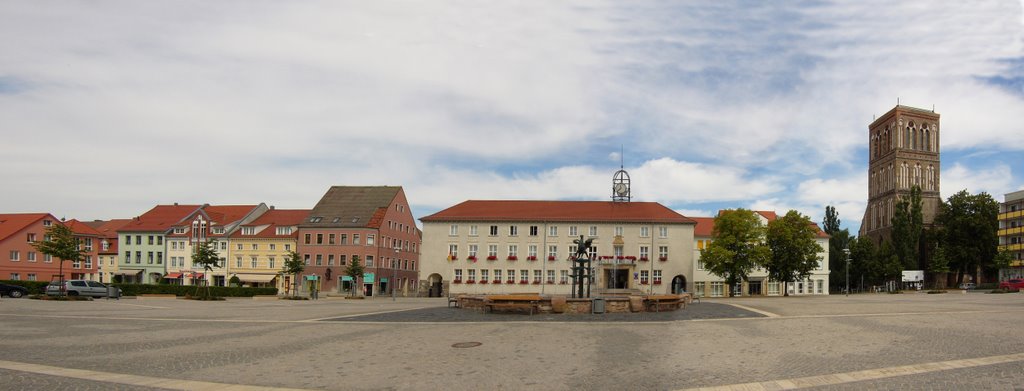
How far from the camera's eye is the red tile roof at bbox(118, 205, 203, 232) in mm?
92000

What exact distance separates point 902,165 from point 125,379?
133554 millimetres

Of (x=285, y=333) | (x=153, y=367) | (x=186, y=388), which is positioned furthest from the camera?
(x=285, y=333)

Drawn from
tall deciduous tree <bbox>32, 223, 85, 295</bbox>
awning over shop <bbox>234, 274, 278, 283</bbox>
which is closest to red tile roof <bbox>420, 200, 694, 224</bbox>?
awning over shop <bbox>234, 274, 278, 283</bbox>

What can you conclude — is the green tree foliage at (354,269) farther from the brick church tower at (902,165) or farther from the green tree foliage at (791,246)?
the brick church tower at (902,165)

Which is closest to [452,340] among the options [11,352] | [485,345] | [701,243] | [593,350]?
[485,345]

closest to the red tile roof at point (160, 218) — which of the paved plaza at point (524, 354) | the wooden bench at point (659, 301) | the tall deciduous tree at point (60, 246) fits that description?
the tall deciduous tree at point (60, 246)

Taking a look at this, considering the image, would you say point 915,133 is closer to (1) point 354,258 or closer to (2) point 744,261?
(2) point 744,261

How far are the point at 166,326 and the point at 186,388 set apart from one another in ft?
46.8

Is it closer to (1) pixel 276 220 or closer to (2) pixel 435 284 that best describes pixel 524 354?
(2) pixel 435 284

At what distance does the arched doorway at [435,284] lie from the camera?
76556 millimetres

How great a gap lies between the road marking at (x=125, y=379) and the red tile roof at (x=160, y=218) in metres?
84.0

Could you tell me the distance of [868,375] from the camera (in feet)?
43.7

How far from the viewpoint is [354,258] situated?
2992 inches

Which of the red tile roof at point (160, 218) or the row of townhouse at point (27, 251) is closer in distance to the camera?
the row of townhouse at point (27, 251)
